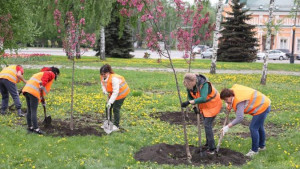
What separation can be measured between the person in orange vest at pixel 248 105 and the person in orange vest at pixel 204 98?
0.21 m

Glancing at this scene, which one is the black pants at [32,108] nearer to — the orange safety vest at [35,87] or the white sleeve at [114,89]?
the orange safety vest at [35,87]

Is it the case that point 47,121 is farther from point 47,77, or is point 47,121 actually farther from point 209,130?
point 209,130

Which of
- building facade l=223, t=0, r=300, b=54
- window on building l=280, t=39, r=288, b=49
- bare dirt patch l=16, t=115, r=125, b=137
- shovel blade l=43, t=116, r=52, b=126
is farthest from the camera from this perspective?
window on building l=280, t=39, r=288, b=49

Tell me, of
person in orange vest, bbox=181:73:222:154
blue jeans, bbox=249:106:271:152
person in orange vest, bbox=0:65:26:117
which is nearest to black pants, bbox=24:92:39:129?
person in orange vest, bbox=0:65:26:117

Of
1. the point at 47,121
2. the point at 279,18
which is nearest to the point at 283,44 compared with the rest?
the point at 279,18

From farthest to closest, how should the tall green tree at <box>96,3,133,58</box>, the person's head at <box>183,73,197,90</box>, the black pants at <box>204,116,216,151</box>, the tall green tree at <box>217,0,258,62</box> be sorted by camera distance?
the tall green tree at <box>217,0,258,62</box> → the tall green tree at <box>96,3,133,58</box> → the black pants at <box>204,116,216,151</box> → the person's head at <box>183,73,197,90</box>

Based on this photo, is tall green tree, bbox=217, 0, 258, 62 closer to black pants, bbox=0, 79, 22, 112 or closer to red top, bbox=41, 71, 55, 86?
black pants, bbox=0, 79, 22, 112

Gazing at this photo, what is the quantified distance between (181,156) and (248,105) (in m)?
1.51

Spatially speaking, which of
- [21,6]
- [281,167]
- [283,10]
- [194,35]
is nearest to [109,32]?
[21,6]

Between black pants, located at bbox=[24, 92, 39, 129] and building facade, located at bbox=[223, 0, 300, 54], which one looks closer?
black pants, located at bbox=[24, 92, 39, 129]

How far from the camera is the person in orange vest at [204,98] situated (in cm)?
564

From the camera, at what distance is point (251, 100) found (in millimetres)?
5996

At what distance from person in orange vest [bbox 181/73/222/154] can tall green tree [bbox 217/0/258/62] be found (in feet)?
90.9

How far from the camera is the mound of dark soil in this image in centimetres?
578
